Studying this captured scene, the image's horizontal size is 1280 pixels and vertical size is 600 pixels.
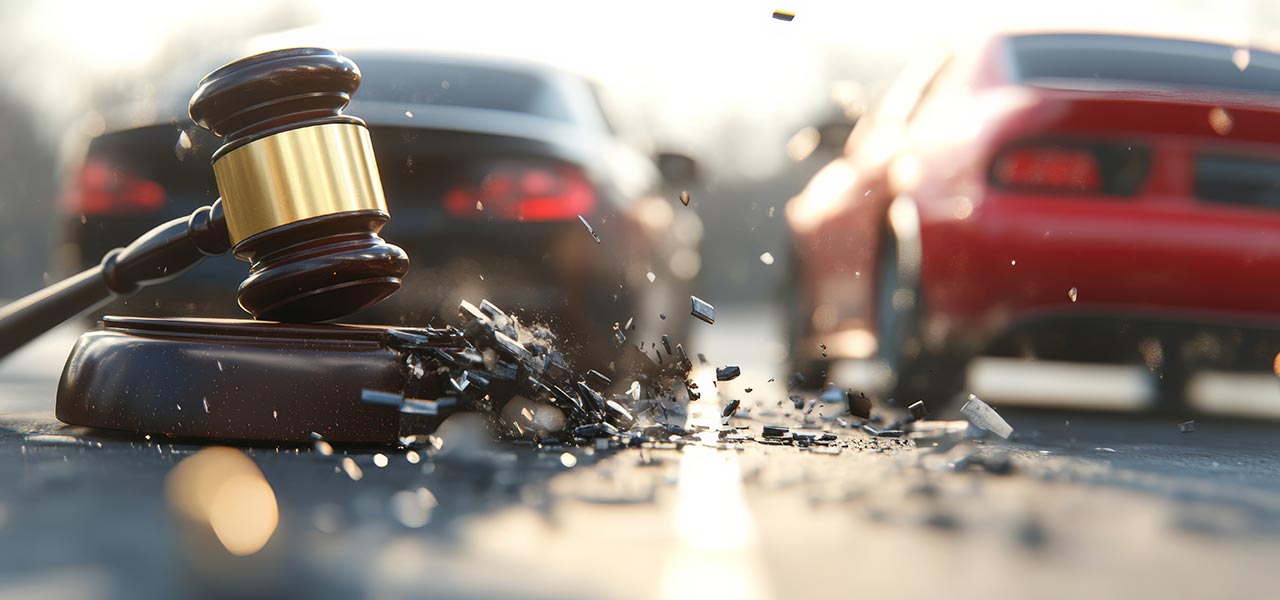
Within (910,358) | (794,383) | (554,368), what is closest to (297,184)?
(554,368)

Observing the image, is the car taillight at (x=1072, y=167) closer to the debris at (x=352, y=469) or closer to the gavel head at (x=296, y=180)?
the gavel head at (x=296, y=180)

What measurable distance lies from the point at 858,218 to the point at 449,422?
292 cm

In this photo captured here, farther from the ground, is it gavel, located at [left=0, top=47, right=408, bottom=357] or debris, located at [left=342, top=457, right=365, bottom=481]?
gavel, located at [left=0, top=47, right=408, bottom=357]

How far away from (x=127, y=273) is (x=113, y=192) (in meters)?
1.10

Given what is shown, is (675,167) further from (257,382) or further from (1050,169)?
(257,382)

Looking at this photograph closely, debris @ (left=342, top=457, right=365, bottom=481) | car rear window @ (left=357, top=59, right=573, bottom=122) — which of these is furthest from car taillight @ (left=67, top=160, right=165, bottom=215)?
debris @ (left=342, top=457, right=365, bottom=481)

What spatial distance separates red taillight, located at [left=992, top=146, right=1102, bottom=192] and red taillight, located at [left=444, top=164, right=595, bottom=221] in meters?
1.56

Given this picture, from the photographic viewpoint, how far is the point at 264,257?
3.61 meters

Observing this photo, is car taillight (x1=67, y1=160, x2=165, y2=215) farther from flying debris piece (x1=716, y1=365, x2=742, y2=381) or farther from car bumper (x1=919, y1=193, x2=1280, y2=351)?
car bumper (x1=919, y1=193, x2=1280, y2=351)

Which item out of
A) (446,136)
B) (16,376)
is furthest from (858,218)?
(16,376)

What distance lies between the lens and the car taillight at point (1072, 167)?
458 centimetres

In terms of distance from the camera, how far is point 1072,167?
462 centimetres

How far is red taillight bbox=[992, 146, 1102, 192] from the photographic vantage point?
460 cm

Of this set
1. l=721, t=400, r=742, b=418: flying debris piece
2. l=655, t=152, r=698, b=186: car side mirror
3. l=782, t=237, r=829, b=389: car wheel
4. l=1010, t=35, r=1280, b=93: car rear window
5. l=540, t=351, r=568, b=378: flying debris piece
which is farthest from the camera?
l=655, t=152, r=698, b=186: car side mirror
